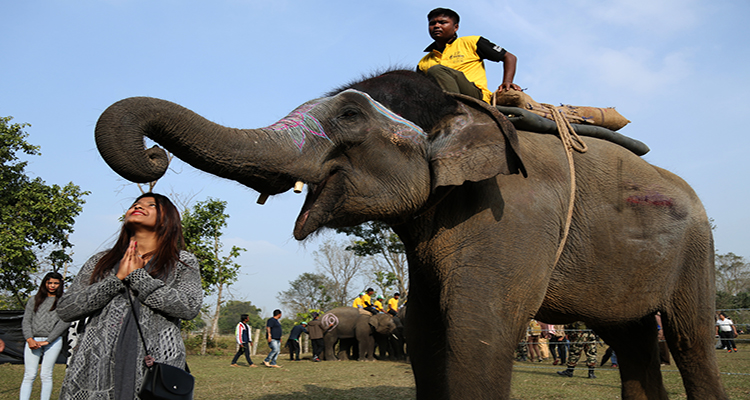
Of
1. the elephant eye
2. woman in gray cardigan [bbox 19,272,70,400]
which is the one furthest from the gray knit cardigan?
woman in gray cardigan [bbox 19,272,70,400]

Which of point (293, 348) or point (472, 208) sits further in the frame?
point (293, 348)

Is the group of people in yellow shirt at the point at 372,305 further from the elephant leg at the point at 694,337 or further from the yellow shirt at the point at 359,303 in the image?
the elephant leg at the point at 694,337

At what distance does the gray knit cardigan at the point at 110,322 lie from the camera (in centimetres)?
239

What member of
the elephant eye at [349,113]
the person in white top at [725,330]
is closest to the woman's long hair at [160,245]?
the elephant eye at [349,113]

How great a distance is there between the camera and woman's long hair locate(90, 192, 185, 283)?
262 centimetres

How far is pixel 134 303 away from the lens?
98.5 inches

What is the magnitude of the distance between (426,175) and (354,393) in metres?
5.02

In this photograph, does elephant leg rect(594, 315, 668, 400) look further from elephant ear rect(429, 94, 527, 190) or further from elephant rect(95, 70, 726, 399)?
elephant ear rect(429, 94, 527, 190)

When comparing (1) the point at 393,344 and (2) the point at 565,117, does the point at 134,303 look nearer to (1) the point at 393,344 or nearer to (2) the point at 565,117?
(2) the point at 565,117

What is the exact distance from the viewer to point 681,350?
3152mm

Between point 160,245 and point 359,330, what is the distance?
15.0m

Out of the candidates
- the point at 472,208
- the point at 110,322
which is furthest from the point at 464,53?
the point at 110,322

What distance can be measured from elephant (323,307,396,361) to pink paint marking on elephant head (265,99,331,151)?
47.7 feet

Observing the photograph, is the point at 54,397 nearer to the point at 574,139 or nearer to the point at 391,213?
the point at 391,213
